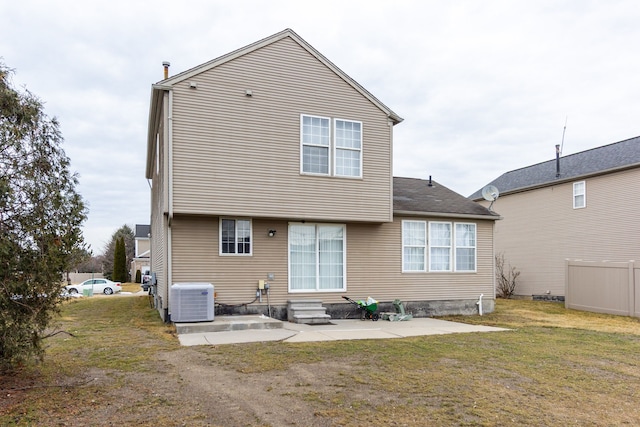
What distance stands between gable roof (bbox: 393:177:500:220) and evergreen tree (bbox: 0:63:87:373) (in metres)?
9.54

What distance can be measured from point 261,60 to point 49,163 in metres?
7.16

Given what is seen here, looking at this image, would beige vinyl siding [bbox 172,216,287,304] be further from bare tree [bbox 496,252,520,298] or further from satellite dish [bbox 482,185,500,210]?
bare tree [bbox 496,252,520,298]

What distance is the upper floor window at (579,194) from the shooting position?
63.7ft

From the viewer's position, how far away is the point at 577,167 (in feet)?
67.1

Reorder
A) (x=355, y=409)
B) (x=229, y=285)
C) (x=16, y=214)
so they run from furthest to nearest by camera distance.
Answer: (x=229, y=285) < (x=16, y=214) < (x=355, y=409)

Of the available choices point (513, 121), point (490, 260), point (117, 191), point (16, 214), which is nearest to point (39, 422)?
point (16, 214)

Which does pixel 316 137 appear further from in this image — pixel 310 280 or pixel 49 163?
pixel 49 163

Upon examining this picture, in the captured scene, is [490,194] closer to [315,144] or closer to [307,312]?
[315,144]

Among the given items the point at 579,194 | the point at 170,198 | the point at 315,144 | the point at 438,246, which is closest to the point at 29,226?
the point at 170,198

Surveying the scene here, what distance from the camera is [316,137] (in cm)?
1227

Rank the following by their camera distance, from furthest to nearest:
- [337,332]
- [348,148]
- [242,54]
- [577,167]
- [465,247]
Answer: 1. [577,167]
2. [465,247]
3. [348,148]
4. [242,54]
5. [337,332]

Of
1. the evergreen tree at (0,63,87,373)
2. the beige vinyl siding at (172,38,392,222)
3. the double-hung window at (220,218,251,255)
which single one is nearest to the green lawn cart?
the beige vinyl siding at (172,38,392,222)

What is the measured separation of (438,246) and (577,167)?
1034 centimetres

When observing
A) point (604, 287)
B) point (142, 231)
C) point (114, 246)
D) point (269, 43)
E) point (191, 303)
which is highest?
point (269, 43)
